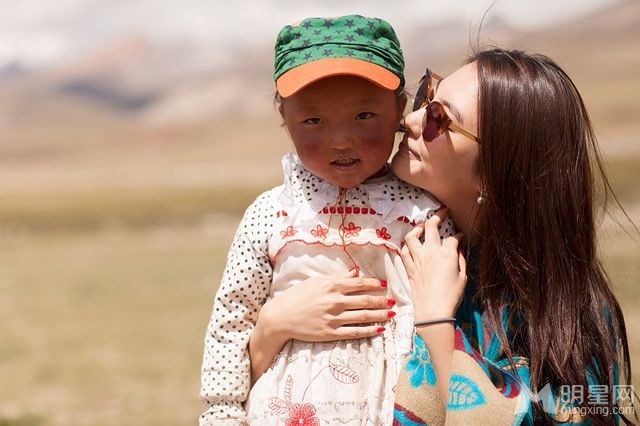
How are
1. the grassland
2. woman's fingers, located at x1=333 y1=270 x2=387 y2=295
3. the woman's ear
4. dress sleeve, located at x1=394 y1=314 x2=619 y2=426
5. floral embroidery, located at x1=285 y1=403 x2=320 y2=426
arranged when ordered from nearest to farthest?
dress sleeve, located at x1=394 y1=314 x2=619 y2=426, floral embroidery, located at x1=285 y1=403 x2=320 y2=426, woman's fingers, located at x1=333 y1=270 x2=387 y2=295, the woman's ear, the grassland

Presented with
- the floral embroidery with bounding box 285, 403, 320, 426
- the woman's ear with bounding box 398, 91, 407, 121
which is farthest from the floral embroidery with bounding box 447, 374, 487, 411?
the woman's ear with bounding box 398, 91, 407, 121

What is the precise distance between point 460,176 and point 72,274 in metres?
15.0

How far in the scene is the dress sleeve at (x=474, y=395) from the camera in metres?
2.39

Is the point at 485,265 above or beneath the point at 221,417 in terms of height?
above

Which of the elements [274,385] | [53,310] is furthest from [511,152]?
[53,310]

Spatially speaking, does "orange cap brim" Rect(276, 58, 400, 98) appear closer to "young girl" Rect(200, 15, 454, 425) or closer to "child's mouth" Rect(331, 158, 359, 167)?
"young girl" Rect(200, 15, 454, 425)

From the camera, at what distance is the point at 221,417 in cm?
262

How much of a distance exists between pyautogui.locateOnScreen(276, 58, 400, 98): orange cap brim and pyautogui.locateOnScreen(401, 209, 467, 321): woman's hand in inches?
18.7

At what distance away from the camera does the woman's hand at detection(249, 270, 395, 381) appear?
8.43 feet

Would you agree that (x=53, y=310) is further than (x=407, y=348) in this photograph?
Yes

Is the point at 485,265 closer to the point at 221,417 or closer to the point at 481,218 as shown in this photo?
the point at 481,218

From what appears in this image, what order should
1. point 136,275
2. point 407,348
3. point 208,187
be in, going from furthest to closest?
1. point 208,187
2. point 136,275
3. point 407,348

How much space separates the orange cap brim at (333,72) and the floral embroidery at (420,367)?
2.57 feet

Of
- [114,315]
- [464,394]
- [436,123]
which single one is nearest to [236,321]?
[464,394]
